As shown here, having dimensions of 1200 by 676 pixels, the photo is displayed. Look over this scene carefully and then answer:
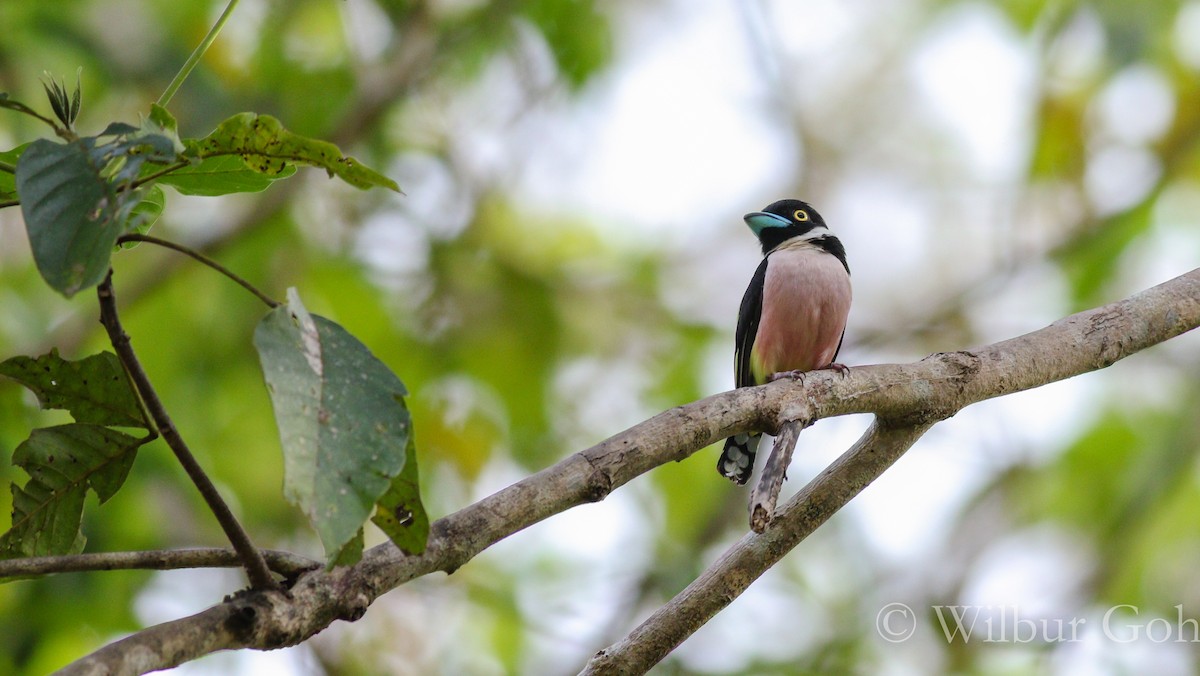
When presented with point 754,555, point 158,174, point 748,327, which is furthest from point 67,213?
point 748,327

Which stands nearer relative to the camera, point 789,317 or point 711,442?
point 711,442

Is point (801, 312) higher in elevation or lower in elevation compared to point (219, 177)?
higher

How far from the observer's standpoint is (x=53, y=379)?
97.3 inches

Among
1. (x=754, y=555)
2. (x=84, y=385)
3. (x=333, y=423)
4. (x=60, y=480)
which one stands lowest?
(x=754, y=555)

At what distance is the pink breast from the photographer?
575 centimetres

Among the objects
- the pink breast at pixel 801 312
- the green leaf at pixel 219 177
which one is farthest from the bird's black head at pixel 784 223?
the green leaf at pixel 219 177

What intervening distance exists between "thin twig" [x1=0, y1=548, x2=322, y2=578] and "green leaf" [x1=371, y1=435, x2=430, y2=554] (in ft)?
0.64

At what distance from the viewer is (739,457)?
5734mm

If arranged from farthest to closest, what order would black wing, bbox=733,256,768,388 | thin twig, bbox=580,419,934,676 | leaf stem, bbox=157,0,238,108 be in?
black wing, bbox=733,256,768,388, thin twig, bbox=580,419,934,676, leaf stem, bbox=157,0,238,108

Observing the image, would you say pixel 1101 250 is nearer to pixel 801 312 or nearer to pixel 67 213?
pixel 801 312

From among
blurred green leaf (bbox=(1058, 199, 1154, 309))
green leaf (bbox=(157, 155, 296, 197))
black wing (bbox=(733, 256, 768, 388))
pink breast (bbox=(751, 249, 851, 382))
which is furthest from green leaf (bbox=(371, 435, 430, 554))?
blurred green leaf (bbox=(1058, 199, 1154, 309))

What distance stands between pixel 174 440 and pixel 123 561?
9.2 inches

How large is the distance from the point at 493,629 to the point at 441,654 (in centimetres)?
65

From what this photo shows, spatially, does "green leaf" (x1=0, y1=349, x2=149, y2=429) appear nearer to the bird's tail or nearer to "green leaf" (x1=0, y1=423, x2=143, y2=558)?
"green leaf" (x1=0, y1=423, x2=143, y2=558)
